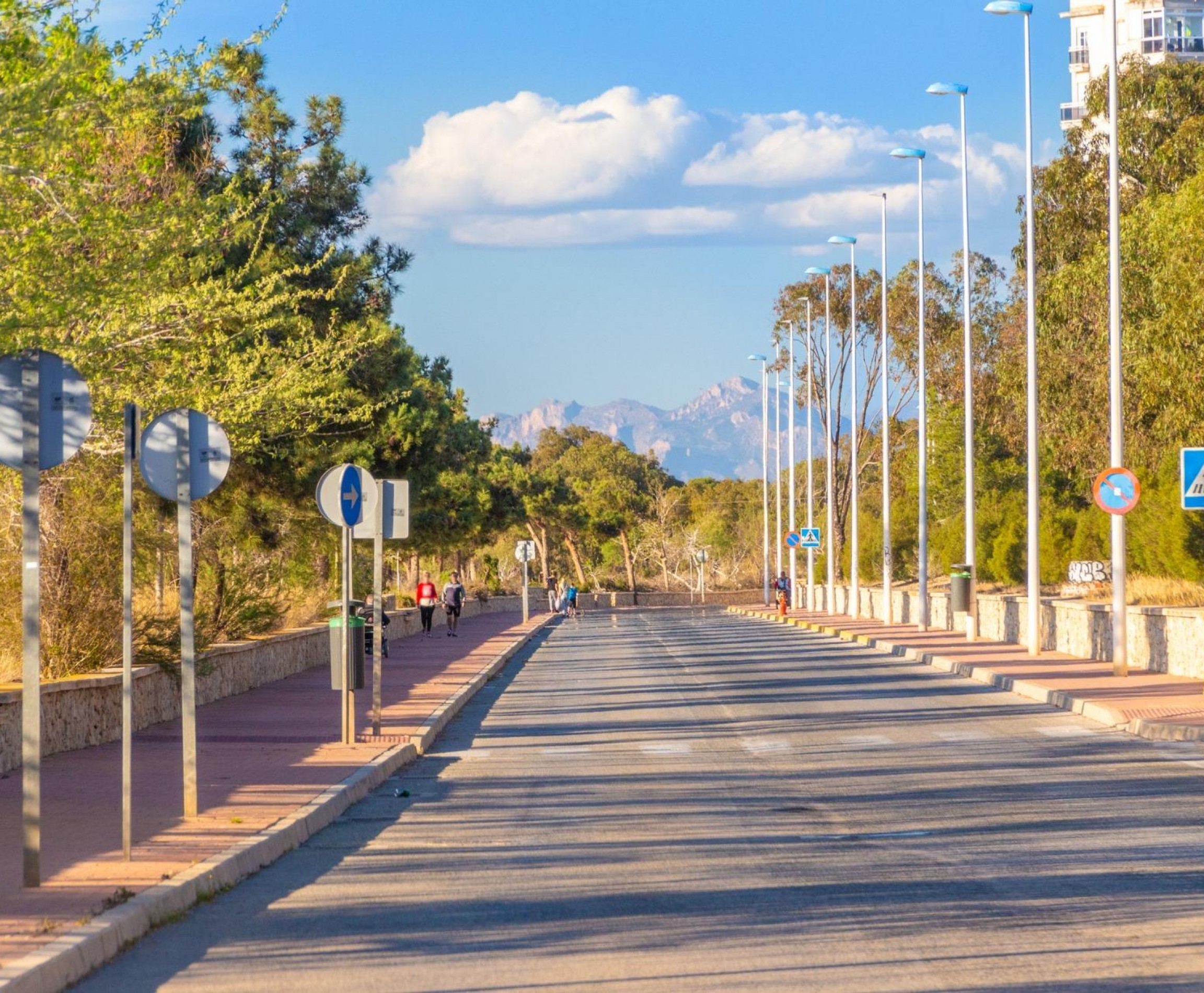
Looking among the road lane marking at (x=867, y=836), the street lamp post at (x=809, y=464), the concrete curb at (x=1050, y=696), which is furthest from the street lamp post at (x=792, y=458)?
the road lane marking at (x=867, y=836)

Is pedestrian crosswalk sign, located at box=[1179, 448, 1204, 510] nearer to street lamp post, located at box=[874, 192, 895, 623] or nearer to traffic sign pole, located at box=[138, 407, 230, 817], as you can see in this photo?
traffic sign pole, located at box=[138, 407, 230, 817]

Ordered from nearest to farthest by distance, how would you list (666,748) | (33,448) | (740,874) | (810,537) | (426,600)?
(33,448) → (740,874) → (666,748) → (426,600) → (810,537)

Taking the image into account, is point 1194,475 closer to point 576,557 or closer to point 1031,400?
point 1031,400

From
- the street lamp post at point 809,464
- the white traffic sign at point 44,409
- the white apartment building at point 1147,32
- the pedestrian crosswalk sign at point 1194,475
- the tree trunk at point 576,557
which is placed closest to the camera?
the white traffic sign at point 44,409

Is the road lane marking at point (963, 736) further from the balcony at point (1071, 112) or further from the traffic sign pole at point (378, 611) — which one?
the balcony at point (1071, 112)

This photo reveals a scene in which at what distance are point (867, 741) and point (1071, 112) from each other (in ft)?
357

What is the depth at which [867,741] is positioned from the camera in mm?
17578

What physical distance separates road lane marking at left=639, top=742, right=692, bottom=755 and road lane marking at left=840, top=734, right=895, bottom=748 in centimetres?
159

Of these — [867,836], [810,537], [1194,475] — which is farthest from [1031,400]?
[810,537]

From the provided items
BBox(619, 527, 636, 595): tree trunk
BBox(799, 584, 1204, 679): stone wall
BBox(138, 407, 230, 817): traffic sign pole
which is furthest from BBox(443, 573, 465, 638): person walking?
BBox(619, 527, 636, 595): tree trunk

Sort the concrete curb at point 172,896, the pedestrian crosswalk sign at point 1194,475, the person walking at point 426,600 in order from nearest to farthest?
the concrete curb at point 172,896 → the pedestrian crosswalk sign at point 1194,475 → the person walking at point 426,600

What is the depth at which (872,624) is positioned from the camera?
51188mm

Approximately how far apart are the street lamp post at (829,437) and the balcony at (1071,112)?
43348 mm

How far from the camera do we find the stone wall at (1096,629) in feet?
80.9
